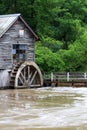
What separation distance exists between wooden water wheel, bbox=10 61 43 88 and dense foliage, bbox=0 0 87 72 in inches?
178

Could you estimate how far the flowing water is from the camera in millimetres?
20297

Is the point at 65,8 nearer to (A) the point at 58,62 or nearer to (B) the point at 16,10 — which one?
(B) the point at 16,10

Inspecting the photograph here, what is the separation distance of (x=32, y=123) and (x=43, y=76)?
27.2 metres

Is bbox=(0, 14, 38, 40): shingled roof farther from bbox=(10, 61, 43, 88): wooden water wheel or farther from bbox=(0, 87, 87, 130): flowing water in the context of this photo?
bbox=(0, 87, 87, 130): flowing water

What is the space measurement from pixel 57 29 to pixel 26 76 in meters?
20.0

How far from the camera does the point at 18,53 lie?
45375 mm

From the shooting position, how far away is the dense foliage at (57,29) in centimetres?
5044

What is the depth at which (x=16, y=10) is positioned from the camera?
62.8m

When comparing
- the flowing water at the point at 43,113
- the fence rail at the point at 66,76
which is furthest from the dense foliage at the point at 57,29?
the flowing water at the point at 43,113

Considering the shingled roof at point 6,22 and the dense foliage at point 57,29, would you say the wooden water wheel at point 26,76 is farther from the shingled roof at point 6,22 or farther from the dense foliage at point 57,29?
the dense foliage at point 57,29

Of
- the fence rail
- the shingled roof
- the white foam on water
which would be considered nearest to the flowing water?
the white foam on water

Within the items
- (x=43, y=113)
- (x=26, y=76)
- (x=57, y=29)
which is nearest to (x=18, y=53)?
(x=26, y=76)

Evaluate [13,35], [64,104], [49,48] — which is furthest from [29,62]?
[64,104]

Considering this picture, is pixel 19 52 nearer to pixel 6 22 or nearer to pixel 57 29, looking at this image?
pixel 6 22
